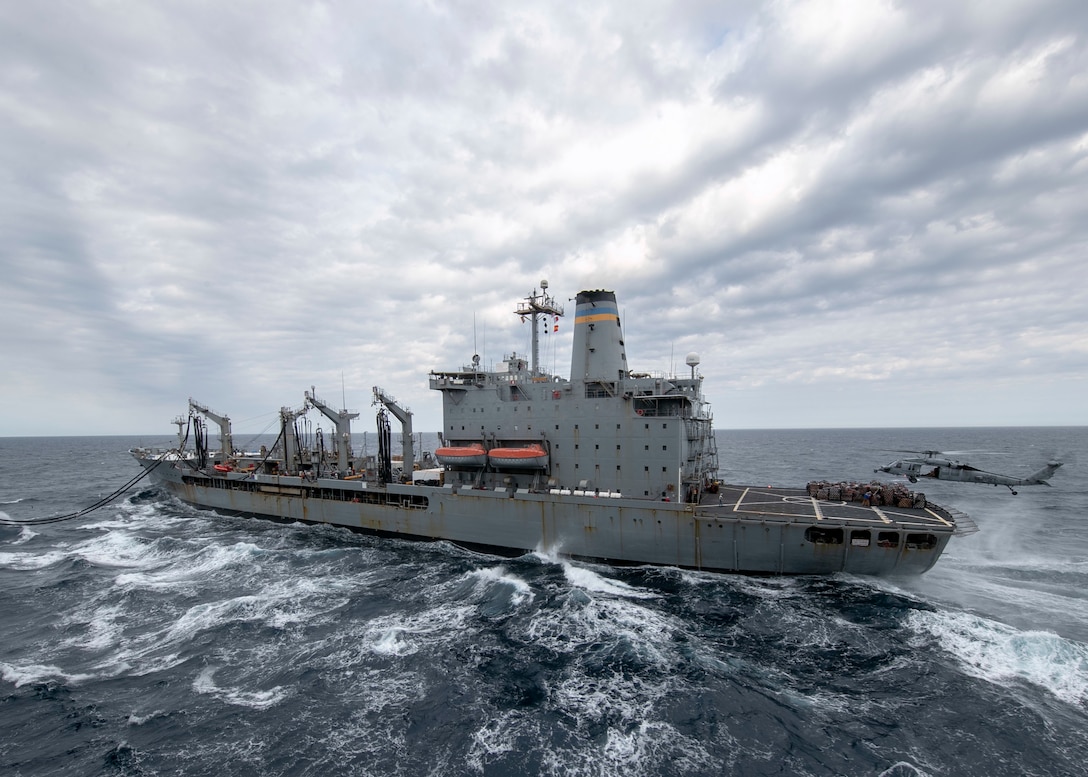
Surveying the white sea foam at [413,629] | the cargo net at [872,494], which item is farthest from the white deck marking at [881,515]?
the white sea foam at [413,629]

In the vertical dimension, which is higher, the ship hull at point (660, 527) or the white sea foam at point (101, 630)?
the ship hull at point (660, 527)

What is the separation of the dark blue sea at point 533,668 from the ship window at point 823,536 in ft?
6.64

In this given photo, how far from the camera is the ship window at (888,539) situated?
23.6m

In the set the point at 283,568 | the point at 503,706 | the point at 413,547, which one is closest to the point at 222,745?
the point at 503,706

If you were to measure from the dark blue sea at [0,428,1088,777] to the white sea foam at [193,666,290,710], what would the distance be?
0.09 m

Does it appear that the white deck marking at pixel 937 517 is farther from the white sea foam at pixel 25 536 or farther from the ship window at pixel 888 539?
the white sea foam at pixel 25 536

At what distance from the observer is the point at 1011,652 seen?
1814 centimetres

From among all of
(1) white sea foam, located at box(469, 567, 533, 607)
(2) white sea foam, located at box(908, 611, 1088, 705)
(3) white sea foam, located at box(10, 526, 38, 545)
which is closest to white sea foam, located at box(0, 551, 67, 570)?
(3) white sea foam, located at box(10, 526, 38, 545)

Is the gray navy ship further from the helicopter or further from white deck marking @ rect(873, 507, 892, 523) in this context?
the helicopter

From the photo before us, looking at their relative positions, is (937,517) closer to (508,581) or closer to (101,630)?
(508,581)

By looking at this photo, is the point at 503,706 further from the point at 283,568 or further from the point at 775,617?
the point at 283,568

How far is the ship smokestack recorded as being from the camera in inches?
1204

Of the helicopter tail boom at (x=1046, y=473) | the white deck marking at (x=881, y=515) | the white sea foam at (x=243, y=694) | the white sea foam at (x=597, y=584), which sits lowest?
the white sea foam at (x=243, y=694)

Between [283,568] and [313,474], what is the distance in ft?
37.5
